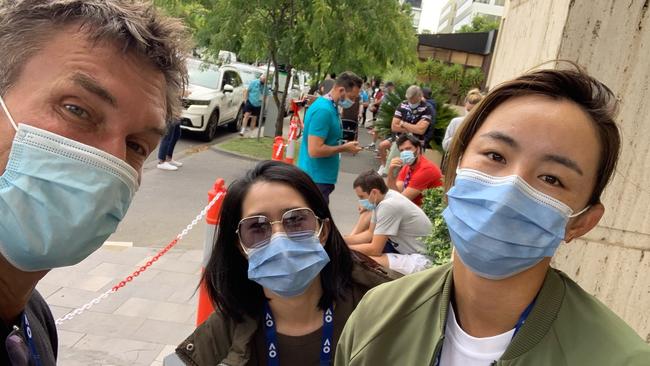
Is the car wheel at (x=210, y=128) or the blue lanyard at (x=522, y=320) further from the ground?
the blue lanyard at (x=522, y=320)

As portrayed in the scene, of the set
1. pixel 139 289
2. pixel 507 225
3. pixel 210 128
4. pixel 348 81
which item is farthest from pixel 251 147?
pixel 507 225

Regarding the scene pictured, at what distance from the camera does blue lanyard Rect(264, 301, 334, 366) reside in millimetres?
2133

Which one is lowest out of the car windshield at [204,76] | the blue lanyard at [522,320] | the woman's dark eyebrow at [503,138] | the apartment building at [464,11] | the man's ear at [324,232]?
the car windshield at [204,76]

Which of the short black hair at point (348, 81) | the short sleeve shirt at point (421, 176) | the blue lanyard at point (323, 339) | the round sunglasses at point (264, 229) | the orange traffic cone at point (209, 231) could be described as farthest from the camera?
the short black hair at point (348, 81)

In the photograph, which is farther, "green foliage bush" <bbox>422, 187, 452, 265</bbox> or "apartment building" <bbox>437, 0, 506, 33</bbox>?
"apartment building" <bbox>437, 0, 506, 33</bbox>

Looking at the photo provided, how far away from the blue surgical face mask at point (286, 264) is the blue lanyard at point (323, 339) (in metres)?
0.14

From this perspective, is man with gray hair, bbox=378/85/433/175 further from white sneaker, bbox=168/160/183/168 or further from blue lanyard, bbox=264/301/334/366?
blue lanyard, bbox=264/301/334/366

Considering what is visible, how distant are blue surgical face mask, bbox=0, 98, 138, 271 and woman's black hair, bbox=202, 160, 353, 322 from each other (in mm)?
918

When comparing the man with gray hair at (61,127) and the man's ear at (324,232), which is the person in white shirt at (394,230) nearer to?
the man's ear at (324,232)

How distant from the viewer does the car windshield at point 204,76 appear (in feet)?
41.2

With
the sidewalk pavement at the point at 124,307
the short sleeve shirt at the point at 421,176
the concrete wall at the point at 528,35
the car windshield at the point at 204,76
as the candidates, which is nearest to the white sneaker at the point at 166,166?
the sidewalk pavement at the point at 124,307

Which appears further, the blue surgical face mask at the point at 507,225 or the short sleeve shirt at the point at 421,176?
the short sleeve shirt at the point at 421,176

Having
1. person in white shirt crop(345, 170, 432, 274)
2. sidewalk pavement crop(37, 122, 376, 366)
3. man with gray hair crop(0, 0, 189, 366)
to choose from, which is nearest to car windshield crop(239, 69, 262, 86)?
sidewalk pavement crop(37, 122, 376, 366)

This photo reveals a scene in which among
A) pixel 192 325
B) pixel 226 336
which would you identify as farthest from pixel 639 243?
pixel 192 325
